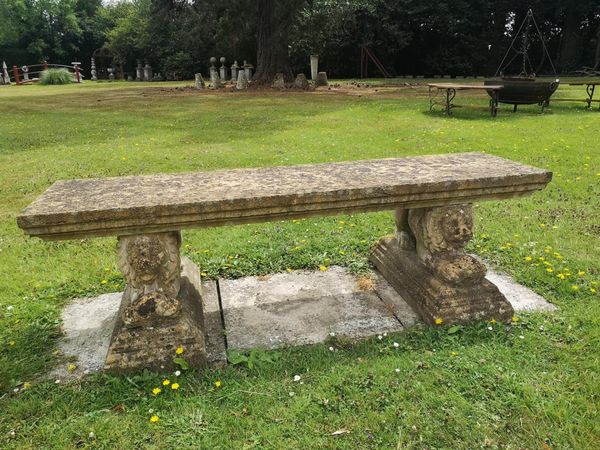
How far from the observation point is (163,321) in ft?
8.74

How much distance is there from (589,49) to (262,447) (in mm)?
33679

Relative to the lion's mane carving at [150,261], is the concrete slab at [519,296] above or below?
below

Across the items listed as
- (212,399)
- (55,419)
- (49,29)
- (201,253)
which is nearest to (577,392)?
(212,399)

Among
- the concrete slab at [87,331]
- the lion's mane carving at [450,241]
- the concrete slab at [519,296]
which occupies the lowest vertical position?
the concrete slab at [87,331]

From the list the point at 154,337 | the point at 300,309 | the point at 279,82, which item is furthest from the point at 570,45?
the point at 154,337

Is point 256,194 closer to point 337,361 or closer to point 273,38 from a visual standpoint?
point 337,361

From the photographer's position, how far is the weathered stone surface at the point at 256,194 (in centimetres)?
235

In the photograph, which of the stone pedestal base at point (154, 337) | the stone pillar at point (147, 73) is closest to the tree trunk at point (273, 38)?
the stone pillar at point (147, 73)

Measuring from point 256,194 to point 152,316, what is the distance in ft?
3.12

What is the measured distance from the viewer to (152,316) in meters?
2.64

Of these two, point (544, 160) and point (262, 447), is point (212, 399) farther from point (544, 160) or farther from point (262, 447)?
point (544, 160)

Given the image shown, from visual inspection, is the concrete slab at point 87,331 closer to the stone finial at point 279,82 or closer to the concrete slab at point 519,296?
the concrete slab at point 519,296

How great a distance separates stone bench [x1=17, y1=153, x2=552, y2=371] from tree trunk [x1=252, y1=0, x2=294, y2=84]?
16.8 meters

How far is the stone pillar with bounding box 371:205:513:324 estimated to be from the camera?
2924 millimetres
